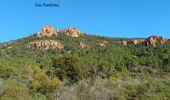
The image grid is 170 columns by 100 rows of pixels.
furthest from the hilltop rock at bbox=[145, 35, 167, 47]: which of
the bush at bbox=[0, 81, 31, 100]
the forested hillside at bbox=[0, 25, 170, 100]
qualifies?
the bush at bbox=[0, 81, 31, 100]

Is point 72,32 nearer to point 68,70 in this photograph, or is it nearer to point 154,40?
point 154,40

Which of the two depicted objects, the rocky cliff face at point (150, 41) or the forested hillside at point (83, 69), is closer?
the forested hillside at point (83, 69)

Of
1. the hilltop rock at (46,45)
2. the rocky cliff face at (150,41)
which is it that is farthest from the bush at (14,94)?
the hilltop rock at (46,45)

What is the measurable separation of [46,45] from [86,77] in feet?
260

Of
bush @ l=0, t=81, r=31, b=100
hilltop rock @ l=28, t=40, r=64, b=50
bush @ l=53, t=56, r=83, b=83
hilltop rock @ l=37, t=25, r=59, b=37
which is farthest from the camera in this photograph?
hilltop rock @ l=37, t=25, r=59, b=37

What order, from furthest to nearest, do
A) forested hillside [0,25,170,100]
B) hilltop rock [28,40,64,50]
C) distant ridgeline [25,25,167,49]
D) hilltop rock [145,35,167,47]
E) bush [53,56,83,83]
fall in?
hilltop rock [28,40,64,50] < distant ridgeline [25,25,167,49] < hilltop rock [145,35,167,47] < bush [53,56,83,83] < forested hillside [0,25,170,100]

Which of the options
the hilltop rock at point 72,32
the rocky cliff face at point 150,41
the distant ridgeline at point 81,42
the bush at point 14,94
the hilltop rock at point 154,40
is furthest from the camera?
the hilltop rock at point 72,32

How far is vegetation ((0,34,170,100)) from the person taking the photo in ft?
107

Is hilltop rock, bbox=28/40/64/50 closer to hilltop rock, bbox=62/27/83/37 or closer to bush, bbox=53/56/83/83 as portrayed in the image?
hilltop rock, bbox=62/27/83/37

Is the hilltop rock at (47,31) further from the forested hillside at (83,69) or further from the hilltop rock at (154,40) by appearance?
the hilltop rock at (154,40)

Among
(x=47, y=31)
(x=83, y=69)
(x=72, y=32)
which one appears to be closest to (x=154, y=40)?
(x=72, y=32)

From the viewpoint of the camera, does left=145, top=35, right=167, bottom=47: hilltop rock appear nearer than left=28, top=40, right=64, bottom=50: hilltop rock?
Yes

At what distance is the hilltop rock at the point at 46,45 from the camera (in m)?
132

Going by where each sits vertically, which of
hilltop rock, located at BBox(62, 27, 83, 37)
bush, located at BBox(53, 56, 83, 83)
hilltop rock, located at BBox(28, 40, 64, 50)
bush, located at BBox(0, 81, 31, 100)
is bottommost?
bush, located at BBox(0, 81, 31, 100)
